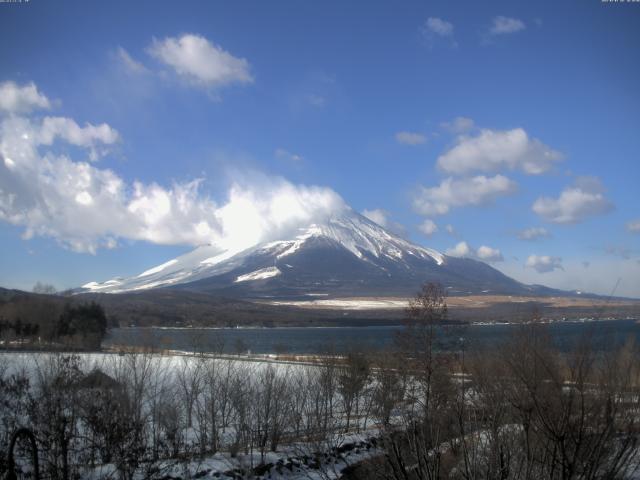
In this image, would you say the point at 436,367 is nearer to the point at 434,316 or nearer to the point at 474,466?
the point at 434,316

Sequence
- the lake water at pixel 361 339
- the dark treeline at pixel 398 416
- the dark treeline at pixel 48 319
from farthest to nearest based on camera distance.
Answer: the dark treeline at pixel 48 319
the lake water at pixel 361 339
the dark treeline at pixel 398 416

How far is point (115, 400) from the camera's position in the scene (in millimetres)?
19312

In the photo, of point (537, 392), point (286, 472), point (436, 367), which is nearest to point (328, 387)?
point (436, 367)

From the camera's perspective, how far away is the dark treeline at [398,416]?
6828 millimetres

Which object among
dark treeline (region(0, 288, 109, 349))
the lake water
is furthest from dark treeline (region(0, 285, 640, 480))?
dark treeline (region(0, 288, 109, 349))

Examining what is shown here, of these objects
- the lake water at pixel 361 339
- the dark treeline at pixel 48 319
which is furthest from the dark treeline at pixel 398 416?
the dark treeline at pixel 48 319

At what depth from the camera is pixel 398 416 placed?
16.5 metres

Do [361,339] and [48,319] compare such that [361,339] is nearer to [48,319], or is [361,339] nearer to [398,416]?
[48,319]

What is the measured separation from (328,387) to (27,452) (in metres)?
18.1

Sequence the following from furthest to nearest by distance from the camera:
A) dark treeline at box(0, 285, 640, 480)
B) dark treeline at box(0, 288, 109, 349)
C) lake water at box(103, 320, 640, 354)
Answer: dark treeline at box(0, 288, 109, 349) < lake water at box(103, 320, 640, 354) < dark treeline at box(0, 285, 640, 480)

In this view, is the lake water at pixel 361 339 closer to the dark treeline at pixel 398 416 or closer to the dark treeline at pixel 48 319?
the dark treeline at pixel 398 416

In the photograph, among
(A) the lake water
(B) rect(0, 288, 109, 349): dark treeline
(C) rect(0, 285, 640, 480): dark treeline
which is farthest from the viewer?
(B) rect(0, 288, 109, 349): dark treeline

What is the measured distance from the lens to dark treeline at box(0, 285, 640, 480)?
6.83 meters

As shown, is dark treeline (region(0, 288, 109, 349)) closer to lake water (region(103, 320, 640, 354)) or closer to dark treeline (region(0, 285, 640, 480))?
lake water (region(103, 320, 640, 354))
